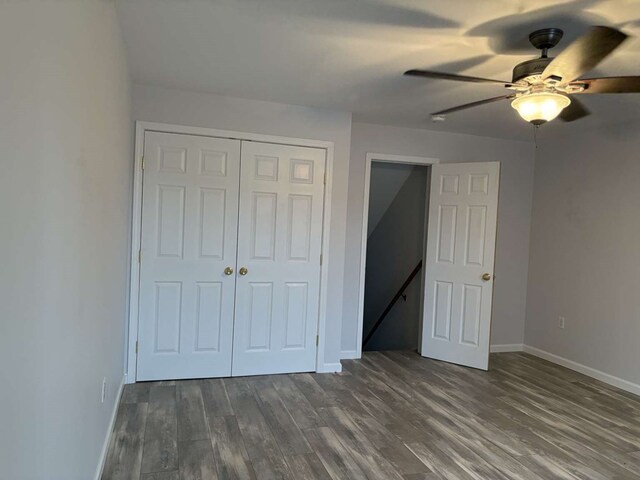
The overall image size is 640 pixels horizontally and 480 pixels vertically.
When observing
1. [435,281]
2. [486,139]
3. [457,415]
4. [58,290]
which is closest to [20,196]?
[58,290]

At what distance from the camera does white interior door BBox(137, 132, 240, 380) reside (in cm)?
363

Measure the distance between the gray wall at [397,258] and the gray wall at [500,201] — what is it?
19.7 inches

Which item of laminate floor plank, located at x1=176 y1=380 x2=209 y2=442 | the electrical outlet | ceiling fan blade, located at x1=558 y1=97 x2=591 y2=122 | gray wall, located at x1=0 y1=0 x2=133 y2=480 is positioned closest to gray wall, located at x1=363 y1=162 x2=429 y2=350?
ceiling fan blade, located at x1=558 y1=97 x2=591 y2=122

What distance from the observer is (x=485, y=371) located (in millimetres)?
4340

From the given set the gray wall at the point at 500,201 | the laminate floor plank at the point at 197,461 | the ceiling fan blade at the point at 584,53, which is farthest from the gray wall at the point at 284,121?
the ceiling fan blade at the point at 584,53

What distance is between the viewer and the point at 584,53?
5.90 feet

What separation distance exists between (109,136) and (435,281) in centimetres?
345

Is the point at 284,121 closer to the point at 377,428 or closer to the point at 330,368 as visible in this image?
the point at 330,368

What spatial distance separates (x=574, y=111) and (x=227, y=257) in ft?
8.91

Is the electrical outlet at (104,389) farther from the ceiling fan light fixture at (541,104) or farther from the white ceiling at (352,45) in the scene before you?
the ceiling fan light fixture at (541,104)

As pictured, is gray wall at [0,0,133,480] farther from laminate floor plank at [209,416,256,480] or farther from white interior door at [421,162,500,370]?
white interior door at [421,162,500,370]

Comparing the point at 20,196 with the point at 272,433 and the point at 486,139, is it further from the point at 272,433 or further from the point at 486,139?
the point at 486,139

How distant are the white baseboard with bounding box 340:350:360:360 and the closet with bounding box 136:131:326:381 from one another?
1.63 feet

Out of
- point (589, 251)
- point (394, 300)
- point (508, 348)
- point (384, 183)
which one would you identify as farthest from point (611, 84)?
point (394, 300)
